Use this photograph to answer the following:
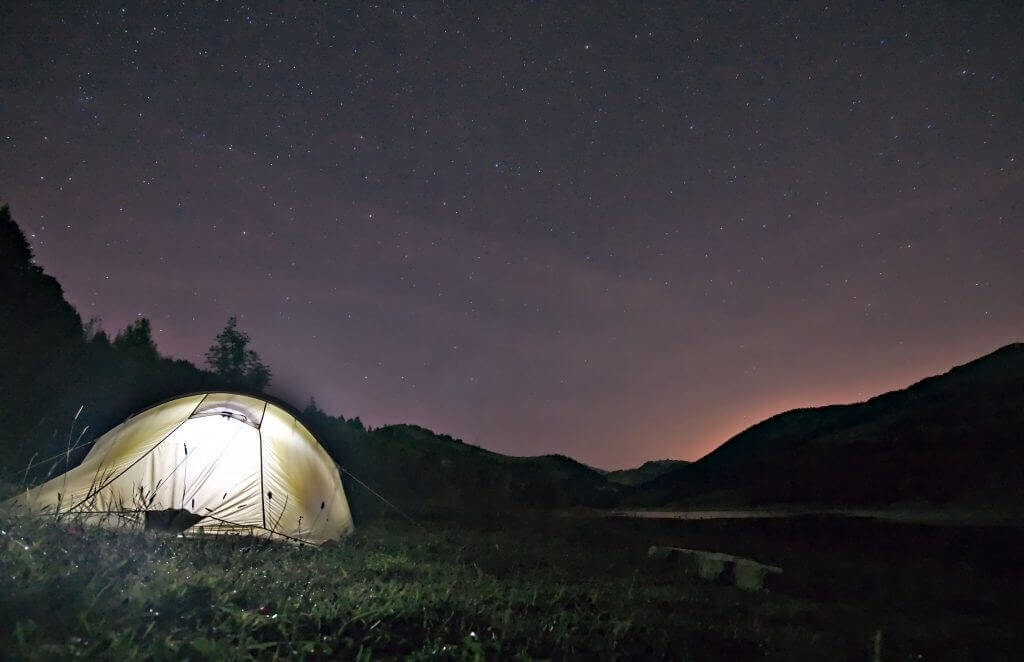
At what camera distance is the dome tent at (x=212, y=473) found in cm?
950

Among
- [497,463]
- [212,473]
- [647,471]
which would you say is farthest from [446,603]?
[647,471]

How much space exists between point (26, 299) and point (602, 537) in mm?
18494

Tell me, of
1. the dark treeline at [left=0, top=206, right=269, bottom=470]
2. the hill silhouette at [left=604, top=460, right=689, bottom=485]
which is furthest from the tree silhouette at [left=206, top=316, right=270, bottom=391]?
the hill silhouette at [left=604, top=460, right=689, bottom=485]

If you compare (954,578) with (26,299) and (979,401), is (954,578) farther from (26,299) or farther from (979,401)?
(979,401)

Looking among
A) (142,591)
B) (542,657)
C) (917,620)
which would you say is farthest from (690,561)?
(142,591)

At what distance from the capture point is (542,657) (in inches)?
180

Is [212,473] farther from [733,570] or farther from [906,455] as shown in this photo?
[906,455]

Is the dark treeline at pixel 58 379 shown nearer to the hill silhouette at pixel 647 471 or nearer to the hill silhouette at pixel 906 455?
the hill silhouette at pixel 906 455

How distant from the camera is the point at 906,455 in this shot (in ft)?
140

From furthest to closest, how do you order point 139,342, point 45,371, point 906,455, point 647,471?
point 647,471 → point 906,455 → point 139,342 → point 45,371

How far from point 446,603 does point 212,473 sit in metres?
6.55

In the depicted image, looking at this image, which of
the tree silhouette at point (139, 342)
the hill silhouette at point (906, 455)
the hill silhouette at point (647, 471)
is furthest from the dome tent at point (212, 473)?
Answer: the hill silhouette at point (647, 471)

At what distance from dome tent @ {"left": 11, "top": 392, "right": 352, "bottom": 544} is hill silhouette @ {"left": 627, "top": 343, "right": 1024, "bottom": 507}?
108ft

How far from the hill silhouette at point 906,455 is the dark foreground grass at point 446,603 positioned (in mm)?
25276
